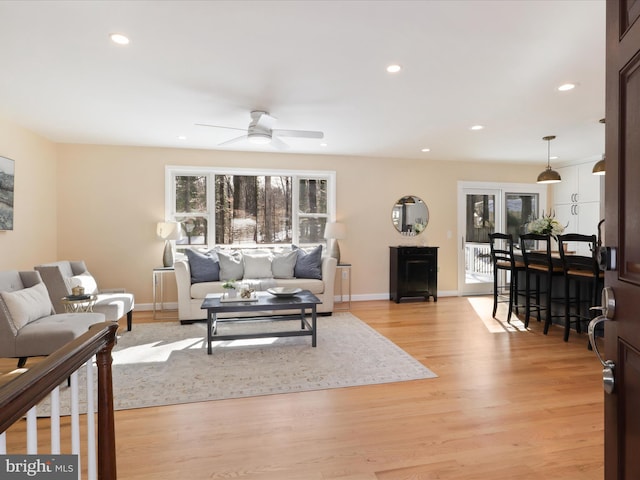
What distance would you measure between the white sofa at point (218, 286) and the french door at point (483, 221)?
2930 mm

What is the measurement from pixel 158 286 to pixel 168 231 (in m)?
0.99

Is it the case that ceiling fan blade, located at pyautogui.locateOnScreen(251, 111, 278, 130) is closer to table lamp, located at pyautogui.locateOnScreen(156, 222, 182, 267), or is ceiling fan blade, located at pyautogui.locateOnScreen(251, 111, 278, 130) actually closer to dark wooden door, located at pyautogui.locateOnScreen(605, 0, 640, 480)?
table lamp, located at pyautogui.locateOnScreen(156, 222, 182, 267)

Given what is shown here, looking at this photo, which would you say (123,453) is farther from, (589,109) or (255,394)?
(589,109)

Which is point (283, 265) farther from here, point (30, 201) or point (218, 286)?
point (30, 201)

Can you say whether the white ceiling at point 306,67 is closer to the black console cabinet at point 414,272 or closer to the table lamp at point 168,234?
the table lamp at point 168,234

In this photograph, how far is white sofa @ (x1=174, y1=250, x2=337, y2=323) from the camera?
4.75 metres

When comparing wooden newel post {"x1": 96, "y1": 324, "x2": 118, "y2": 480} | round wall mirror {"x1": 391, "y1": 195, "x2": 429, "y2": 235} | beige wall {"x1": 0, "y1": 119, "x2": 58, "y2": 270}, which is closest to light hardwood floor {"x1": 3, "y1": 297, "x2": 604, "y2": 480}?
wooden newel post {"x1": 96, "y1": 324, "x2": 118, "y2": 480}

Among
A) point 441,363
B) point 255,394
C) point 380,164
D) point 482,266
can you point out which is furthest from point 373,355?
point 482,266

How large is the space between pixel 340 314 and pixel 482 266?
3.30 meters

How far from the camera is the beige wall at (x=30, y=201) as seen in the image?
425cm

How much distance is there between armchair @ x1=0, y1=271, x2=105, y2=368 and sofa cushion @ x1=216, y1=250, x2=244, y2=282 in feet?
6.80

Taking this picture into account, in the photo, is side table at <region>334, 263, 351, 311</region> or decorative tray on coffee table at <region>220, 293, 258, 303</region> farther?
side table at <region>334, 263, 351, 311</region>

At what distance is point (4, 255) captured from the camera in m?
4.16

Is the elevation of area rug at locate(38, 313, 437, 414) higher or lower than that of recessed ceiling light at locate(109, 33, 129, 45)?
lower
